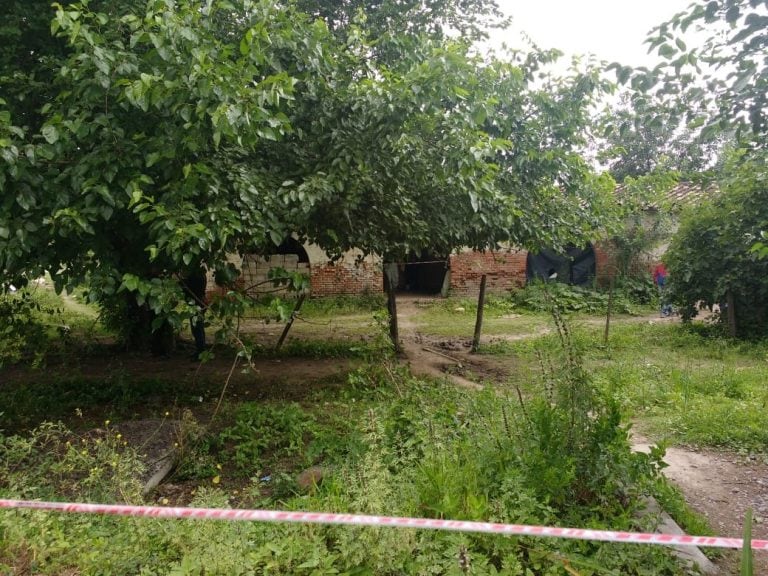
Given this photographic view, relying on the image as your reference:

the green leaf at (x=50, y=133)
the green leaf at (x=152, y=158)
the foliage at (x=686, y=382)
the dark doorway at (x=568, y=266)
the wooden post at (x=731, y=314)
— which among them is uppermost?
the green leaf at (x=50, y=133)

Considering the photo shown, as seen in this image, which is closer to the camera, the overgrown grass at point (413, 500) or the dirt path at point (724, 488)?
the overgrown grass at point (413, 500)

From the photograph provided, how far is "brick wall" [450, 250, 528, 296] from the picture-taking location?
635 inches

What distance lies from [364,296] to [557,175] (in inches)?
352

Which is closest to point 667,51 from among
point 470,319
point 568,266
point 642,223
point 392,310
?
point 392,310

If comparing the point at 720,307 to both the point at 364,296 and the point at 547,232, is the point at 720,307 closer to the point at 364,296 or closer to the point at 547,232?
the point at 547,232

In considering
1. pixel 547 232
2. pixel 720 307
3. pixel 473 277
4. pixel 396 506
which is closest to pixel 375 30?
pixel 547 232

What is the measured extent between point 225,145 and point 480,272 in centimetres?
1234

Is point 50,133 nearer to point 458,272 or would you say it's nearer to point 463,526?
point 463,526

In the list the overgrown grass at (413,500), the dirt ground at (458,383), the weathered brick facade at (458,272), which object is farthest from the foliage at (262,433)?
the weathered brick facade at (458,272)

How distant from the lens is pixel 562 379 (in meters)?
3.34

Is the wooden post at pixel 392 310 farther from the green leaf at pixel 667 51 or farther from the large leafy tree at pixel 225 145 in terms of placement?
the green leaf at pixel 667 51

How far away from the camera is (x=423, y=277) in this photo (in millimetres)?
18219

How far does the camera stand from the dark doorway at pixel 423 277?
16938 mm

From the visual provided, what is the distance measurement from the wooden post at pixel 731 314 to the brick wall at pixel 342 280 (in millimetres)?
8159
